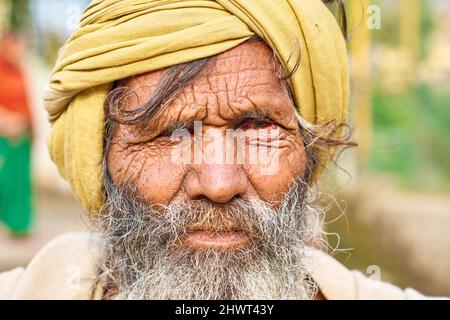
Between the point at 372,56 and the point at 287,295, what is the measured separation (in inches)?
343

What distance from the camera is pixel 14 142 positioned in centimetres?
879

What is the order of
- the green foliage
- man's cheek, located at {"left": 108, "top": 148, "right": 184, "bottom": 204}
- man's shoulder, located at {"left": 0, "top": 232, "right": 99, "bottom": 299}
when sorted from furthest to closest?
the green foliage, man's shoulder, located at {"left": 0, "top": 232, "right": 99, "bottom": 299}, man's cheek, located at {"left": 108, "top": 148, "right": 184, "bottom": 204}

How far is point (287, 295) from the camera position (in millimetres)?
2533

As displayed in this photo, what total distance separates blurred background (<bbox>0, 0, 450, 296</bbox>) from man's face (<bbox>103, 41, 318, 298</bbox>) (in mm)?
5123

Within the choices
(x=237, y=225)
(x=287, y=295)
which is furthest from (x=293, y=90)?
Result: (x=287, y=295)

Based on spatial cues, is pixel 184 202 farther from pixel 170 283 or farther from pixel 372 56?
pixel 372 56

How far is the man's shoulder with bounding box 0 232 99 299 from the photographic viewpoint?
8.57ft

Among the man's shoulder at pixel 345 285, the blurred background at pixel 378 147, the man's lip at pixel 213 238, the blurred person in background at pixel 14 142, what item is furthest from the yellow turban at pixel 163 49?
the blurred person in background at pixel 14 142

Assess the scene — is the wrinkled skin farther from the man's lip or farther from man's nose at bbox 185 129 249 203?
the man's lip

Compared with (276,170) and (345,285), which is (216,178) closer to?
(276,170)

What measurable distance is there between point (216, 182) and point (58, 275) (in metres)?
0.78

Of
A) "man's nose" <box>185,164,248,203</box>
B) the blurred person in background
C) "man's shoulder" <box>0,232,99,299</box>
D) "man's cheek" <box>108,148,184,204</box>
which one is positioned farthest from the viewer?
the blurred person in background

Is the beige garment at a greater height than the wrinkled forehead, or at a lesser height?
lesser

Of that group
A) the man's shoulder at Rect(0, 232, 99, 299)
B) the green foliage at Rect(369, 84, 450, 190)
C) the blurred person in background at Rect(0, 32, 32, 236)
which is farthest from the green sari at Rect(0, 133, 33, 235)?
the man's shoulder at Rect(0, 232, 99, 299)
